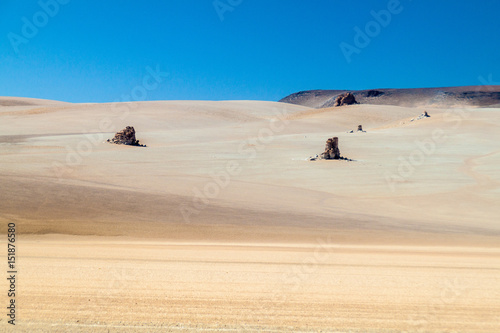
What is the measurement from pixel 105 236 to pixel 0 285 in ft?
16.5

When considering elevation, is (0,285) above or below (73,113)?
below

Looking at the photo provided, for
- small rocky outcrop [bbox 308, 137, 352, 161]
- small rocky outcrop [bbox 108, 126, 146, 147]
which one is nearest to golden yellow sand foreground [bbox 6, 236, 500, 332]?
small rocky outcrop [bbox 308, 137, 352, 161]

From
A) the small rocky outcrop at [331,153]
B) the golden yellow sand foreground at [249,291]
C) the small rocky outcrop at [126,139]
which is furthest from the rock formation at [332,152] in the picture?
the golden yellow sand foreground at [249,291]

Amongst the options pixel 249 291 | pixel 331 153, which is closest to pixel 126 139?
pixel 331 153

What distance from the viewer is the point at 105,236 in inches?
425

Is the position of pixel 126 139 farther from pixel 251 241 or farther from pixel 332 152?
pixel 251 241

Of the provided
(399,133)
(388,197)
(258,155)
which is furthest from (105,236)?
(399,133)

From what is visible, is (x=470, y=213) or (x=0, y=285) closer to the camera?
(x=0, y=285)

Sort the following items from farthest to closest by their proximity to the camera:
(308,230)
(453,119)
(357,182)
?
(453,119) < (357,182) < (308,230)

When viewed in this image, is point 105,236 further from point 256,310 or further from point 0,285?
point 256,310

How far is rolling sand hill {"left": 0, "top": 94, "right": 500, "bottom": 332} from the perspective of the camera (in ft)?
17.1

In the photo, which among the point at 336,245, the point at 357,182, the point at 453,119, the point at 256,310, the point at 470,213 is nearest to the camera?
the point at 256,310

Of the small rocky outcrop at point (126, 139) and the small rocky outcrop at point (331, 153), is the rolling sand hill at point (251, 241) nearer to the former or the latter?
the small rocky outcrop at point (331, 153)

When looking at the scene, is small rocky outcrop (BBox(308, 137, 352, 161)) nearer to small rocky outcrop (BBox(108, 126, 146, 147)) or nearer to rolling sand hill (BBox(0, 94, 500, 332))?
rolling sand hill (BBox(0, 94, 500, 332))
